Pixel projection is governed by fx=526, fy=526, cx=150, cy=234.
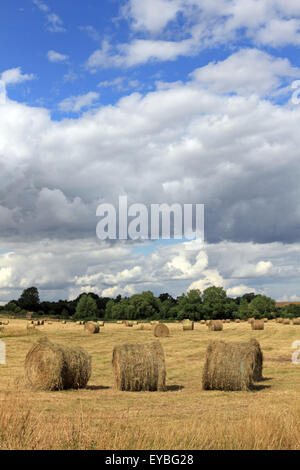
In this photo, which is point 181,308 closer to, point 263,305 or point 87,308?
point 263,305

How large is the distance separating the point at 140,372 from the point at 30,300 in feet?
489

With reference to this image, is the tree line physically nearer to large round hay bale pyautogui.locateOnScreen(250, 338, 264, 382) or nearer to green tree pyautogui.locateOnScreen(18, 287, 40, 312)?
green tree pyautogui.locateOnScreen(18, 287, 40, 312)

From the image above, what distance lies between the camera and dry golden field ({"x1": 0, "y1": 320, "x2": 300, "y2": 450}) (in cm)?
773

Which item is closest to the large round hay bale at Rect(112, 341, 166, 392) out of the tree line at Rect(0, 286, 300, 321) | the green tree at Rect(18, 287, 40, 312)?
the tree line at Rect(0, 286, 300, 321)

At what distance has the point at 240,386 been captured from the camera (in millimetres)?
16281

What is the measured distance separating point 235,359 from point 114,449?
32.0 ft

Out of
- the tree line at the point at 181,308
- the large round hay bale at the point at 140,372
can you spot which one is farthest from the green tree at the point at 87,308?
the large round hay bale at the point at 140,372

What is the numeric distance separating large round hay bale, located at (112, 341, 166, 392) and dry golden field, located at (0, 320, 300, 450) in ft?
1.70

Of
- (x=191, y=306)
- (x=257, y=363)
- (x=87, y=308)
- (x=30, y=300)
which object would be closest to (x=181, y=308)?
(x=191, y=306)

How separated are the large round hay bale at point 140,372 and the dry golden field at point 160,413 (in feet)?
1.70

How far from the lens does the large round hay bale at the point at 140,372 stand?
16.3 m

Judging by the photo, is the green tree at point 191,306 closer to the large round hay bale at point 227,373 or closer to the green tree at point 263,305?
the green tree at point 263,305

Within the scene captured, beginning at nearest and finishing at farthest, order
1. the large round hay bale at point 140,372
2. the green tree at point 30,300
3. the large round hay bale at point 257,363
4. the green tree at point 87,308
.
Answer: the large round hay bale at point 140,372, the large round hay bale at point 257,363, the green tree at point 87,308, the green tree at point 30,300
